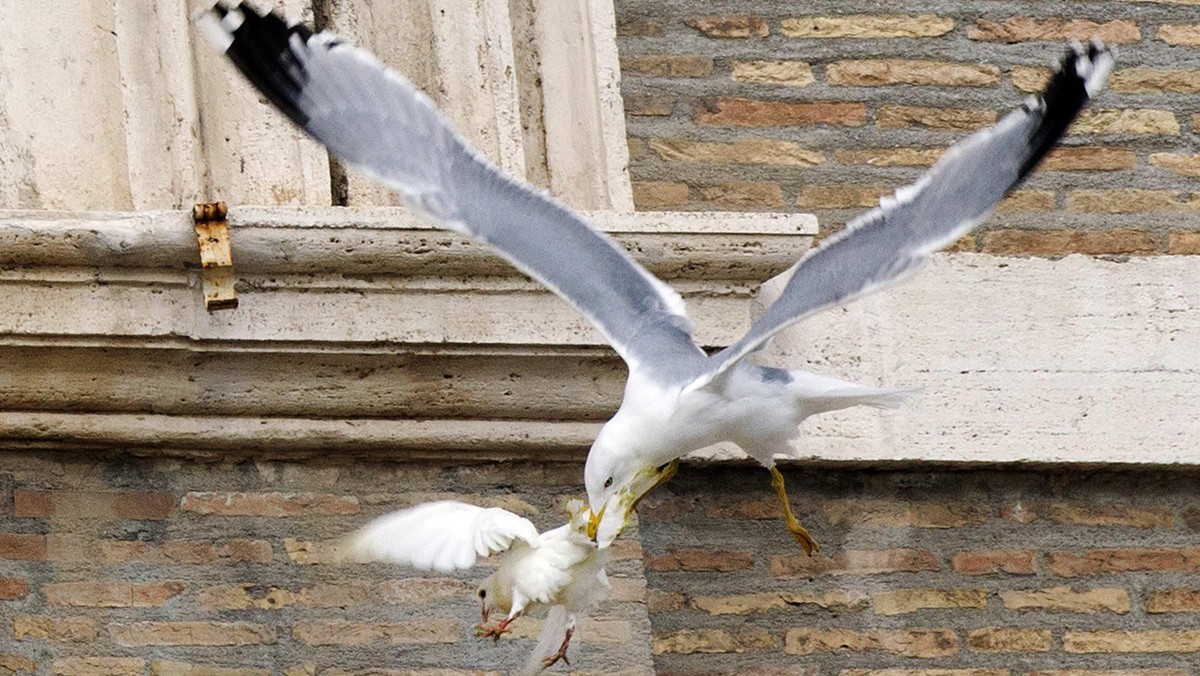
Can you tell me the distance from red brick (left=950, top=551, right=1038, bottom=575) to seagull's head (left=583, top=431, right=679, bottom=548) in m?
0.79

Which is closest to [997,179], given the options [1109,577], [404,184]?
[404,184]

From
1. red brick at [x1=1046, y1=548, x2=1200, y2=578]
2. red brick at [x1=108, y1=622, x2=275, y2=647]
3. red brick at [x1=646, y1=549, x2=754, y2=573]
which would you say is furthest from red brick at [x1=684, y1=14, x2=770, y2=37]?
red brick at [x1=108, y1=622, x2=275, y2=647]

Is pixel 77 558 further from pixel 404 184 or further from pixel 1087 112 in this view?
pixel 1087 112

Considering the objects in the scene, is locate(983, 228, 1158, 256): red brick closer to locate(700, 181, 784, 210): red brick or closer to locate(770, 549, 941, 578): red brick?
locate(700, 181, 784, 210): red brick

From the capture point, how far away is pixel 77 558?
380cm

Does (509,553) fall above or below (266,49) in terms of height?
below

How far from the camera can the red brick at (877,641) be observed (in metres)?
4.06

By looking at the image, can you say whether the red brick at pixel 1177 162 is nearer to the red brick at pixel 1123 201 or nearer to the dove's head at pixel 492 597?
the red brick at pixel 1123 201

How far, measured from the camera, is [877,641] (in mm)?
4082

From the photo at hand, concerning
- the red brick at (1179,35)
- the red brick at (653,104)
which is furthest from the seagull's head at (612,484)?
Answer: the red brick at (1179,35)

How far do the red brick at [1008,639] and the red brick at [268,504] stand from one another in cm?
95

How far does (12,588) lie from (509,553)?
74 cm

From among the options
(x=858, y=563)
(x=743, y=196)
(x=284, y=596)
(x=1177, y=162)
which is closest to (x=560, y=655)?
(x=284, y=596)

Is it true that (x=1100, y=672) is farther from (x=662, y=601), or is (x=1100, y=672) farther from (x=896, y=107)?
(x=896, y=107)
